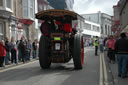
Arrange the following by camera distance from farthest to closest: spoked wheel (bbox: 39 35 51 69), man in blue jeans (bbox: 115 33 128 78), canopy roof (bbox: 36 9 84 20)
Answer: spoked wheel (bbox: 39 35 51 69) < canopy roof (bbox: 36 9 84 20) < man in blue jeans (bbox: 115 33 128 78)

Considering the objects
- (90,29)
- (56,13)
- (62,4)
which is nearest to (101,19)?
(90,29)

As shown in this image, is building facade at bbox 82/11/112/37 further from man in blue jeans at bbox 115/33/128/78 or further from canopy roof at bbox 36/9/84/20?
man in blue jeans at bbox 115/33/128/78

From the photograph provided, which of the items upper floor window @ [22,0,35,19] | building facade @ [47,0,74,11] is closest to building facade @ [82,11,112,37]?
building facade @ [47,0,74,11]

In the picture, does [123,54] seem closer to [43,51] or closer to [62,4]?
[43,51]

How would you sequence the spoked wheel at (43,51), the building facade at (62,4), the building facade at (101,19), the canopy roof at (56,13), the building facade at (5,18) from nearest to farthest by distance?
the canopy roof at (56,13), the spoked wheel at (43,51), the building facade at (5,18), the building facade at (62,4), the building facade at (101,19)

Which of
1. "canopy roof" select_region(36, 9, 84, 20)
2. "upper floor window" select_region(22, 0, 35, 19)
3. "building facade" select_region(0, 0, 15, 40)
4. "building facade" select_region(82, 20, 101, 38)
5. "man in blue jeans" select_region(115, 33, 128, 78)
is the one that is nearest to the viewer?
"man in blue jeans" select_region(115, 33, 128, 78)

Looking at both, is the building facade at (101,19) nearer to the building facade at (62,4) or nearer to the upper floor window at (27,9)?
the building facade at (62,4)

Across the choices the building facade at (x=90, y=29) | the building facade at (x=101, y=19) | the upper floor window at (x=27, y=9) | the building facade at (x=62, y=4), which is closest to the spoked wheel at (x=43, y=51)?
the upper floor window at (x=27, y=9)

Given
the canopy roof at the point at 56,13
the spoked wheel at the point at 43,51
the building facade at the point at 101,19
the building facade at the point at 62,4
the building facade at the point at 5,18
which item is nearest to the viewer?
the canopy roof at the point at 56,13

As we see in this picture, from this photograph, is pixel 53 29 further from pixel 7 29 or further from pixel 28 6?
pixel 28 6

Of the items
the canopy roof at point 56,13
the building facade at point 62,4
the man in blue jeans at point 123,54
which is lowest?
the man in blue jeans at point 123,54

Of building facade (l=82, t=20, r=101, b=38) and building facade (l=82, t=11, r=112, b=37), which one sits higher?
building facade (l=82, t=11, r=112, b=37)

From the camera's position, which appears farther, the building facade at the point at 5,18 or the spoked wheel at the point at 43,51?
the building facade at the point at 5,18

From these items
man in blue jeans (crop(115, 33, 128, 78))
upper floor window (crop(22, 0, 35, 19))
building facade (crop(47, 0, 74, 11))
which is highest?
building facade (crop(47, 0, 74, 11))
